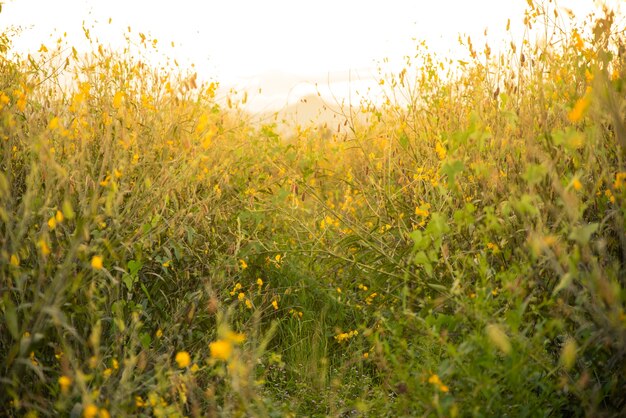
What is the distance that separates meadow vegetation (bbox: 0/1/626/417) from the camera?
2.10m

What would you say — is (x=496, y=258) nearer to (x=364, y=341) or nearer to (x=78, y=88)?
(x=364, y=341)

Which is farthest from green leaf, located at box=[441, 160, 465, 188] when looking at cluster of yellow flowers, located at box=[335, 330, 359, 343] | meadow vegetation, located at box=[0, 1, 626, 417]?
cluster of yellow flowers, located at box=[335, 330, 359, 343]

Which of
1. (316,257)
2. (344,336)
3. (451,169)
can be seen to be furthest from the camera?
(316,257)

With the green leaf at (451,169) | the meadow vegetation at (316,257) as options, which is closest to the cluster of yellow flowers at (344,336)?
the meadow vegetation at (316,257)

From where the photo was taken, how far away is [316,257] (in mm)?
3879

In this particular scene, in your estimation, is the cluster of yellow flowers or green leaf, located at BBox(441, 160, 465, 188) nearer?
green leaf, located at BBox(441, 160, 465, 188)

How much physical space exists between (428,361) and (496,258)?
62 centimetres

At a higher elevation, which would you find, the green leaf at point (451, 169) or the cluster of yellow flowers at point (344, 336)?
the green leaf at point (451, 169)

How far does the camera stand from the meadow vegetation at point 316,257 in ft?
6.90

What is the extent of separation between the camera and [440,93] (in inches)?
170

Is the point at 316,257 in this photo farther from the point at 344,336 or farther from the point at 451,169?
the point at 451,169

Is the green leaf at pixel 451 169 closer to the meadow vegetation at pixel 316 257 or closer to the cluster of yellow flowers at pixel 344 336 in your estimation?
the meadow vegetation at pixel 316 257

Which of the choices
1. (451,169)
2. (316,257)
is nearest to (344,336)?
(316,257)

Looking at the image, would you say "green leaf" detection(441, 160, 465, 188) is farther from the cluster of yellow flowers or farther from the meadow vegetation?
the cluster of yellow flowers
